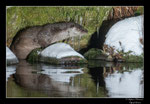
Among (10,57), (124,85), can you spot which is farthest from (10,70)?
(124,85)

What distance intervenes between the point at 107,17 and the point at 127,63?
7.29 ft

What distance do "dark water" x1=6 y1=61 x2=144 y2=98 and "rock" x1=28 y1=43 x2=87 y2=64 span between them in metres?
0.36

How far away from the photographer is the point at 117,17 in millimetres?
14398

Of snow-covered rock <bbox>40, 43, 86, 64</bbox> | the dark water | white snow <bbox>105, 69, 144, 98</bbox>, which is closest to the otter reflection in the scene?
the dark water

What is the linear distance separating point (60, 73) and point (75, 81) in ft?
4.16

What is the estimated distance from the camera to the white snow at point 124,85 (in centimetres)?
919

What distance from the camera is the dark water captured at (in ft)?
30.2

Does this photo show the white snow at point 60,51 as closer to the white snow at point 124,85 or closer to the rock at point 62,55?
the rock at point 62,55

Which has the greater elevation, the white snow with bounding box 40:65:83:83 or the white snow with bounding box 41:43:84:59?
the white snow with bounding box 41:43:84:59

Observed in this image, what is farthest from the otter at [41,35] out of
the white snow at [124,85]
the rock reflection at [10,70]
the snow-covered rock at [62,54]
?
the white snow at [124,85]

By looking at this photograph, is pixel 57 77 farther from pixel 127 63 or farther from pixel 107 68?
pixel 127 63

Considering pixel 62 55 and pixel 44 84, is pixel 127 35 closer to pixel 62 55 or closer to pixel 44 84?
pixel 62 55

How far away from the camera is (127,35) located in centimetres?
1355

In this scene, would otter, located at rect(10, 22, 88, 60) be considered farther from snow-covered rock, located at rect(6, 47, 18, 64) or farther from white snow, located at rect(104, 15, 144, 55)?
white snow, located at rect(104, 15, 144, 55)
